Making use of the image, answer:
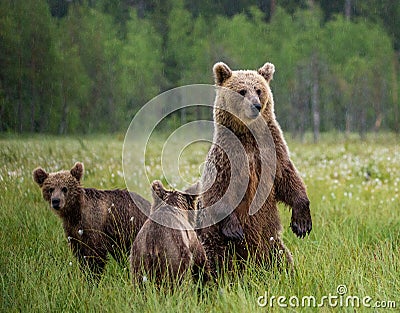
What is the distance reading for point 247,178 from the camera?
3.41 meters

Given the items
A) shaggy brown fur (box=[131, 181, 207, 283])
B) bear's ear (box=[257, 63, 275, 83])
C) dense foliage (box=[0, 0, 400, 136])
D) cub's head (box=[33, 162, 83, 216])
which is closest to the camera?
shaggy brown fur (box=[131, 181, 207, 283])

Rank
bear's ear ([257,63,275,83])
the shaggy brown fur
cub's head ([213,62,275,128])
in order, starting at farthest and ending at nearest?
bear's ear ([257,63,275,83]) → cub's head ([213,62,275,128]) → the shaggy brown fur

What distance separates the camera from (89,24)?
758 centimetres

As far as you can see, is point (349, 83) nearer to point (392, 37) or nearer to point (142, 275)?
point (392, 37)

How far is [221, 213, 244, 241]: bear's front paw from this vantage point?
11.2 feet

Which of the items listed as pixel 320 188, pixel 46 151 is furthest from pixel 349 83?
pixel 46 151

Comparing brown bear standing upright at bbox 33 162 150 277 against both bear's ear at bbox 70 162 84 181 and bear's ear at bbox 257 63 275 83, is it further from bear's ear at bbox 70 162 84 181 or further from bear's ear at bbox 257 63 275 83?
bear's ear at bbox 257 63 275 83

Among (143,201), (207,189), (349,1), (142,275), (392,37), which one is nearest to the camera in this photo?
(142,275)

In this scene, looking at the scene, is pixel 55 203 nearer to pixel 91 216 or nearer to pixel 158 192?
pixel 91 216

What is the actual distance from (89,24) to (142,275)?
17.3 feet

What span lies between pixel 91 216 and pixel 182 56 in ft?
31.7

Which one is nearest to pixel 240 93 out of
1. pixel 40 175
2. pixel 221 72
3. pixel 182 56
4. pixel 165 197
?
pixel 221 72

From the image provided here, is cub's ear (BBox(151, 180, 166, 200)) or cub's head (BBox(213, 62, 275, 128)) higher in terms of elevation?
cub's head (BBox(213, 62, 275, 128))

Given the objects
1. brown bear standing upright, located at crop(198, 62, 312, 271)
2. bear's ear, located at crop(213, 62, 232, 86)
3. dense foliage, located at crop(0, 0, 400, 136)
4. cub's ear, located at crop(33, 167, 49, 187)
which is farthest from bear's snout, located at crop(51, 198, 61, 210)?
dense foliage, located at crop(0, 0, 400, 136)
